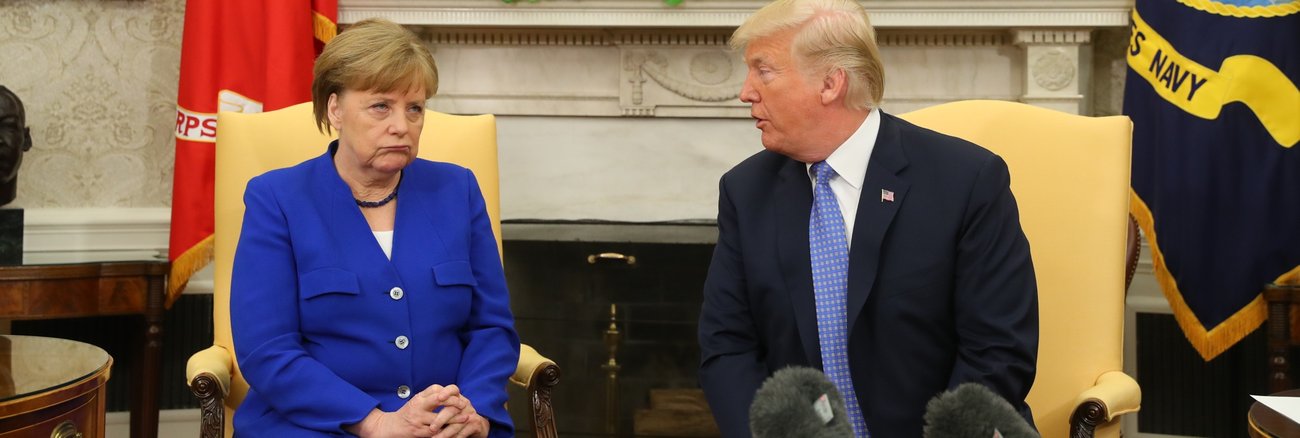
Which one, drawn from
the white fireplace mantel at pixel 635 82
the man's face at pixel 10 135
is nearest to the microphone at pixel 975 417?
the white fireplace mantel at pixel 635 82

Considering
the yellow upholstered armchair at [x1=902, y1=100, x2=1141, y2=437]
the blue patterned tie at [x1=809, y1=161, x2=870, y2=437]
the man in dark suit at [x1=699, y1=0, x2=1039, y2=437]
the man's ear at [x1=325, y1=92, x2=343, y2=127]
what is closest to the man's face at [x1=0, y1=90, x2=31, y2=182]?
the man's ear at [x1=325, y1=92, x2=343, y2=127]

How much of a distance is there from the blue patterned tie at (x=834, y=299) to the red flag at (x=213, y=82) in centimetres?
213

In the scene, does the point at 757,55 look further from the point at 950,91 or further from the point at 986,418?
the point at 950,91

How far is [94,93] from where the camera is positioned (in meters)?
3.80

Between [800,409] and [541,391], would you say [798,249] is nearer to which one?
[541,391]

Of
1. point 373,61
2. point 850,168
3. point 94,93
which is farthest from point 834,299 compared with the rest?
point 94,93

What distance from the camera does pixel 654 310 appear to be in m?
3.43

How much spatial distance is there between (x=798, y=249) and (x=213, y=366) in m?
1.19

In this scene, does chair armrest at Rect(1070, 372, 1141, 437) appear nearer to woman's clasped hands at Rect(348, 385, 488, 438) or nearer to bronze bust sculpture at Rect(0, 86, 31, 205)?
woman's clasped hands at Rect(348, 385, 488, 438)

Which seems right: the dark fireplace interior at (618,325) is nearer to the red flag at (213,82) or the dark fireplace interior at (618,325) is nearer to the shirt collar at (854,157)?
the red flag at (213,82)

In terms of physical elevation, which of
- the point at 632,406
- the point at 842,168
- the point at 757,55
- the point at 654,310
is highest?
the point at 757,55

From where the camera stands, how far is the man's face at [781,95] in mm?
1874

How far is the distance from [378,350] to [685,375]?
156 centimetres

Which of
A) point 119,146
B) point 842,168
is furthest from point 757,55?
point 119,146
